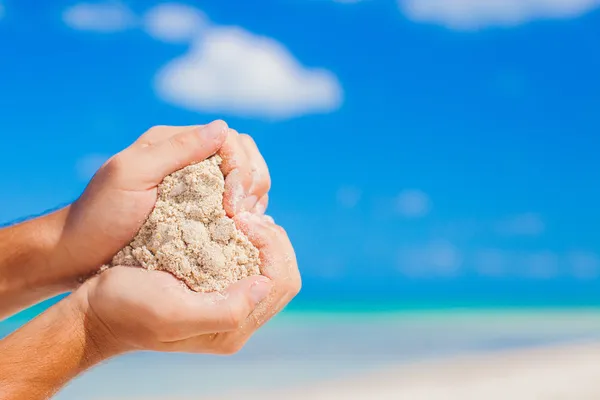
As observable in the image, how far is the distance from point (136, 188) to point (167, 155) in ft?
0.43

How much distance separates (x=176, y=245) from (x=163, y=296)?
19cm

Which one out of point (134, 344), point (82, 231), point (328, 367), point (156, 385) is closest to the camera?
point (134, 344)

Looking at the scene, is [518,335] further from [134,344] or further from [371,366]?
[134,344]

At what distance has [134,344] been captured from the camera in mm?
1643

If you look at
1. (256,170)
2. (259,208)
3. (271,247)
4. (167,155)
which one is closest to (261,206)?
(259,208)

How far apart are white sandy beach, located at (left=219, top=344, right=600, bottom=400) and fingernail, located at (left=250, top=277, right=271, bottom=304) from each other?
378 cm

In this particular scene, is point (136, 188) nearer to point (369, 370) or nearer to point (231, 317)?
point (231, 317)

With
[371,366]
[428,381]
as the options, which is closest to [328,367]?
[371,366]

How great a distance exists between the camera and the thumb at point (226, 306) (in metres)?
1.54

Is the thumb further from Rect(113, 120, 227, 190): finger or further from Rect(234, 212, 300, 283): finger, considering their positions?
Rect(113, 120, 227, 190): finger

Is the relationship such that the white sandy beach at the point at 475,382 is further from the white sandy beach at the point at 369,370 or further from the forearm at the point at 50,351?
the forearm at the point at 50,351

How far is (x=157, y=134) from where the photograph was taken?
197 centimetres

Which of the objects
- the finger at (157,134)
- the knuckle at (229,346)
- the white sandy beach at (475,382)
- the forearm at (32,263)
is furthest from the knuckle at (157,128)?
the white sandy beach at (475,382)

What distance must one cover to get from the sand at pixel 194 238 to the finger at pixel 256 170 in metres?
0.10
